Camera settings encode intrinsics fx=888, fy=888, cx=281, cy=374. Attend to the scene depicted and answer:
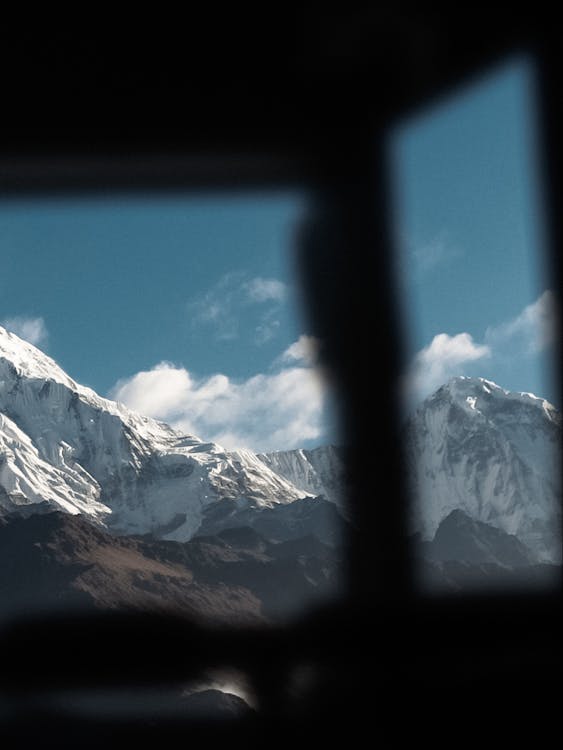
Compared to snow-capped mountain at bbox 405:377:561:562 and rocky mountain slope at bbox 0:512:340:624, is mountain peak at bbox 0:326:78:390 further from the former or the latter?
snow-capped mountain at bbox 405:377:561:562

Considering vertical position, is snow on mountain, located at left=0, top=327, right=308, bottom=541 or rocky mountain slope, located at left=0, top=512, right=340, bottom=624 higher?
snow on mountain, located at left=0, top=327, right=308, bottom=541

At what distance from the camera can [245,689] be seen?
0.96 m

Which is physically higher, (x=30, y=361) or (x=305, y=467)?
(x=30, y=361)

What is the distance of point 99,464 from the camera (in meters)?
58.4

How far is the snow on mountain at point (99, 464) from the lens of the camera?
183 feet

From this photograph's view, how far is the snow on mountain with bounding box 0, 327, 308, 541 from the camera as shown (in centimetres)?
5572

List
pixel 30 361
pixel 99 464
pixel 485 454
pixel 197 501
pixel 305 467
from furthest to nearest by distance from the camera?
pixel 30 361
pixel 99 464
pixel 197 501
pixel 305 467
pixel 485 454

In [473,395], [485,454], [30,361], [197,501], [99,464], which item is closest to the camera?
[485,454]

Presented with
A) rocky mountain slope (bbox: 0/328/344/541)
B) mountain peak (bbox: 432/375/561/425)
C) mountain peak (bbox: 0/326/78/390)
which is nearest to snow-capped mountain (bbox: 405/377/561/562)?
mountain peak (bbox: 432/375/561/425)

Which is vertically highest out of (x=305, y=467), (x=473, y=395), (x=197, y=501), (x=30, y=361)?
(x=30, y=361)

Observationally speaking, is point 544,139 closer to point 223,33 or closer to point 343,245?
point 343,245

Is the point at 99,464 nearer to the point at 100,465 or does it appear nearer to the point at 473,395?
the point at 100,465

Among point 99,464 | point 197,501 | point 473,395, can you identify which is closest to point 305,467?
point 473,395

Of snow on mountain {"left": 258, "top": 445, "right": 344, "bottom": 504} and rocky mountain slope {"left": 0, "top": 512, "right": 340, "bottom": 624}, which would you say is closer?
rocky mountain slope {"left": 0, "top": 512, "right": 340, "bottom": 624}
